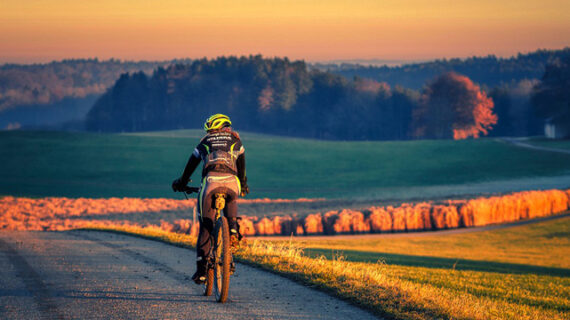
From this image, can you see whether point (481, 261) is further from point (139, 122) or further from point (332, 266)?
point (139, 122)

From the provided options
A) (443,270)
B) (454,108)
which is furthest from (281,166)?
(443,270)

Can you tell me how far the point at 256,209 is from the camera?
1499 inches

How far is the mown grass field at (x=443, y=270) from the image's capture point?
9.48 meters

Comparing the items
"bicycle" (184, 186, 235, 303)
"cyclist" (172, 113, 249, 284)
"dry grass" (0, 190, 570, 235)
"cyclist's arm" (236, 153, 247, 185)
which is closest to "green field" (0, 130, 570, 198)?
"dry grass" (0, 190, 570, 235)

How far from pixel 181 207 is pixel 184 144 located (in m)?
38.9

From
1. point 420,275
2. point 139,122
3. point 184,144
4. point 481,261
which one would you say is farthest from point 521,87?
point 420,275

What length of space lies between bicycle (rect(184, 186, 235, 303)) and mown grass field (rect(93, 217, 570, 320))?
75.9 inches

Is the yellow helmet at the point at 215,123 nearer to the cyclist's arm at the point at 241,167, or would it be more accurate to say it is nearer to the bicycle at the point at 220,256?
the cyclist's arm at the point at 241,167

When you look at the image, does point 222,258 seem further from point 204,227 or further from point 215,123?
point 215,123

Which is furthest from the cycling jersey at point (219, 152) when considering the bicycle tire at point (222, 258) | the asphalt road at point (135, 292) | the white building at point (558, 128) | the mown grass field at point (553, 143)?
the white building at point (558, 128)

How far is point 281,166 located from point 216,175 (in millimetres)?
57825

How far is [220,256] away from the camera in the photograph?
28.5 ft

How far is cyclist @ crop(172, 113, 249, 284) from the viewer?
28.6 ft

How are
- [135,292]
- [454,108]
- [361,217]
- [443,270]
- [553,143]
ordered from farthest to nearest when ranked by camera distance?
1. [454,108]
2. [553,143]
3. [361,217]
4. [443,270]
5. [135,292]
